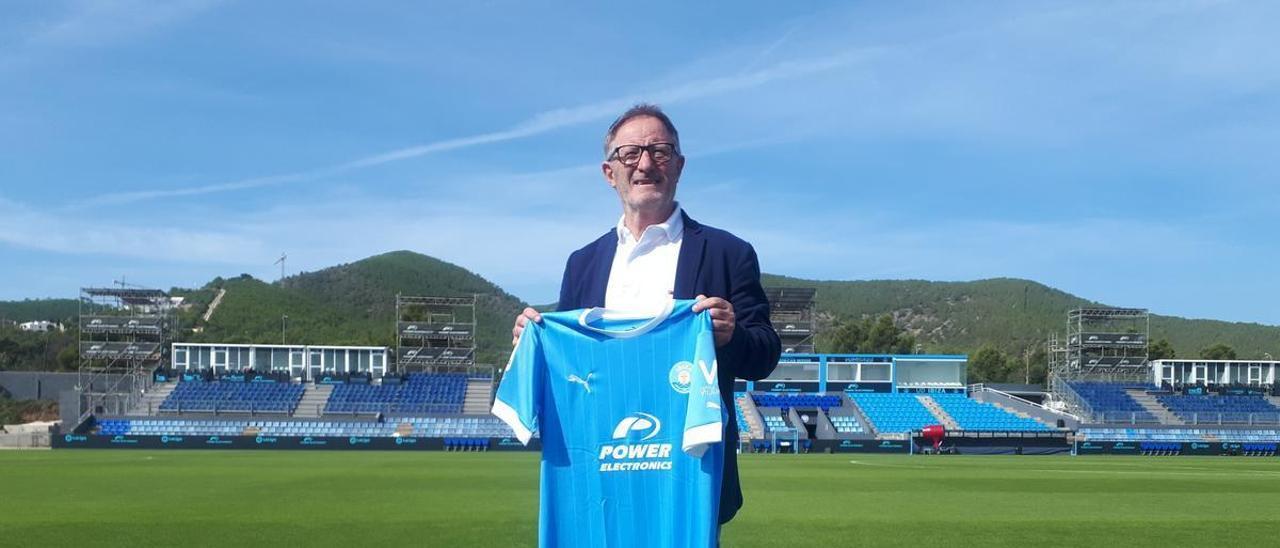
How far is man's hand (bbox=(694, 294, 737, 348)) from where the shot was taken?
3.64 m

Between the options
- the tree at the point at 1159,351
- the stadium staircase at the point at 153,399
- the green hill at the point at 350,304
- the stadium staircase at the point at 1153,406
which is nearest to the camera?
the stadium staircase at the point at 153,399

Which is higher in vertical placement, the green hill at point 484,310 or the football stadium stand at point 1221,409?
the green hill at point 484,310

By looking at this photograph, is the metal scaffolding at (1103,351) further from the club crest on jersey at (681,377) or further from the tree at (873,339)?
the club crest on jersey at (681,377)

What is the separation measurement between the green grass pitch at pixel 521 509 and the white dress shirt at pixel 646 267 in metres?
6.87

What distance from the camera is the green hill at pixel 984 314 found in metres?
132

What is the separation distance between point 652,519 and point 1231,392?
6293 cm

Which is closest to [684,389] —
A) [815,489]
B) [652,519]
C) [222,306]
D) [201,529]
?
[652,519]

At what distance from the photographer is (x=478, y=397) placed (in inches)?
2239

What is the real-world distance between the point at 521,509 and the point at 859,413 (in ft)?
144

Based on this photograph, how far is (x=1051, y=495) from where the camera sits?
17.7m

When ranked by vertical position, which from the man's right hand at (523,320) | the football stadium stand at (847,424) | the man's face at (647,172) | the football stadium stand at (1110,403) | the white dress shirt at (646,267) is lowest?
the football stadium stand at (847,424)

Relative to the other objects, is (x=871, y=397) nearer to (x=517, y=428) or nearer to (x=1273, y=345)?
(x=517, y=428)

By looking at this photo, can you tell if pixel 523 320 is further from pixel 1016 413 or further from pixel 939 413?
pixel 1016 413

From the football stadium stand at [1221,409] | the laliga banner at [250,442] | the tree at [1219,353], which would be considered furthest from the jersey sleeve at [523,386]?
the tree at [1219,353]
